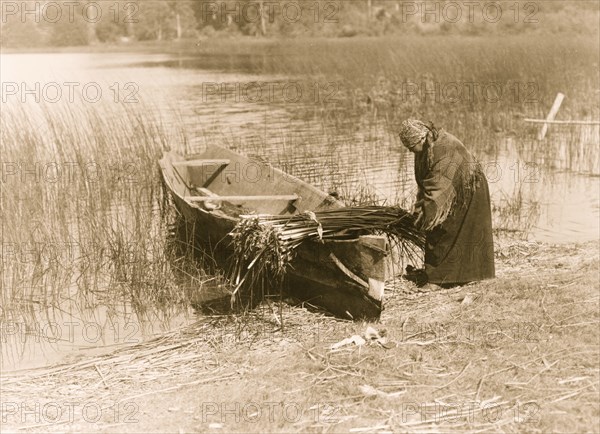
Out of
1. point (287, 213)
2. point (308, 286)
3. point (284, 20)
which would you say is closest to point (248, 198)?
point (287, 213)

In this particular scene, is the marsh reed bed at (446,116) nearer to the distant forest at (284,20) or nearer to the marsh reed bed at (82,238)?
the marsh reed bed at (82,238)

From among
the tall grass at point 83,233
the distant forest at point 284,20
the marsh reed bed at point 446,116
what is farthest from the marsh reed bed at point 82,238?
the distant forest at point 284,20

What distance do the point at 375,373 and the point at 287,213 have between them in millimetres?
2887

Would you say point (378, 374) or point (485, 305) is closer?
point (378, 374)

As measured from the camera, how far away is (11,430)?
434cm

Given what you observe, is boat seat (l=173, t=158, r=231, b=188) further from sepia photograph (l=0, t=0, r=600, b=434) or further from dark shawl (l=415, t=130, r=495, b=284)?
dark shawl (l=415, t=130, r=495, b=284)

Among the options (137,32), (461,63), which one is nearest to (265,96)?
(461,63)

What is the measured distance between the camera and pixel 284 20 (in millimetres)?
41219

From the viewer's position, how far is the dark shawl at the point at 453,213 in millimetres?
5914

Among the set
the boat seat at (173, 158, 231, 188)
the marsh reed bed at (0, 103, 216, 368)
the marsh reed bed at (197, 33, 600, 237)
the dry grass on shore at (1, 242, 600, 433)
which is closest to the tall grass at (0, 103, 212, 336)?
the marsh reed bed at (0, 103, 216, 368)

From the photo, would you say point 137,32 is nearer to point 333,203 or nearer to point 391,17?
point 391,17

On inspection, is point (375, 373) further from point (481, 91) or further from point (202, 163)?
point (481, 91)

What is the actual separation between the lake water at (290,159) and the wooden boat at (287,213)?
36.3 inches

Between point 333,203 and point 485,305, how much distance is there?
1733mm
